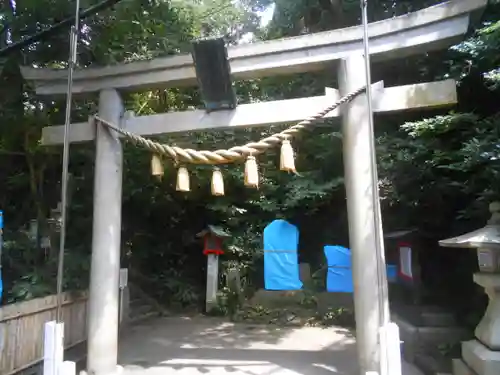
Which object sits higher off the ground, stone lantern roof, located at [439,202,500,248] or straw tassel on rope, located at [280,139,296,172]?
straw tassel on rope, located at [280,139,296,172]

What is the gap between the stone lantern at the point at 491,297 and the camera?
4.10m

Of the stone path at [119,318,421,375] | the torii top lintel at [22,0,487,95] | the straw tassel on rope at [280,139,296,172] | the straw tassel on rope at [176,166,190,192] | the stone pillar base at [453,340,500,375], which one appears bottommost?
the stone path at [119,318,421,375]

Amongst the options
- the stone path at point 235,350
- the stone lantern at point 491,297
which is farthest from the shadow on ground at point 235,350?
the stone lantern at point 491,297

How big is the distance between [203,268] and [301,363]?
281 inches

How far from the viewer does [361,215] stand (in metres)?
4.84

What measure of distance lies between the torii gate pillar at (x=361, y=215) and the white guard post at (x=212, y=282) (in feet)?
22.3

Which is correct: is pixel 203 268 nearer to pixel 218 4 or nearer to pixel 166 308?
pixel 166 308

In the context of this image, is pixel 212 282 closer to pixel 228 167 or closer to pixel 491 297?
pixel 228 167

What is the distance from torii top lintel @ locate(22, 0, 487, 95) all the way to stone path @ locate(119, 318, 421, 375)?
406 centimetres

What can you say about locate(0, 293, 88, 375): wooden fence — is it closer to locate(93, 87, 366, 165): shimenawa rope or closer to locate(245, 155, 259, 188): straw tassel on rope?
locate(93, 87, 366, 165): shimenawa rope

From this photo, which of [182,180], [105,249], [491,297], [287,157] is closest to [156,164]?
[182,180]

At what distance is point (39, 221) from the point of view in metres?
9.45

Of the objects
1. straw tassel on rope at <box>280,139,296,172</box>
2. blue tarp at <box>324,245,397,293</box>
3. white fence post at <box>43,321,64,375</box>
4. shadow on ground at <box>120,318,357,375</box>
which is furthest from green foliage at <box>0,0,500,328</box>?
white fence post at <box>43,321,64,375</box>

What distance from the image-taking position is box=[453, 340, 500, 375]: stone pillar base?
3963 mm
